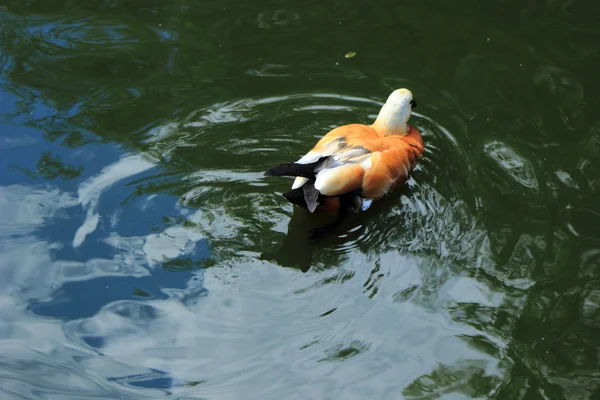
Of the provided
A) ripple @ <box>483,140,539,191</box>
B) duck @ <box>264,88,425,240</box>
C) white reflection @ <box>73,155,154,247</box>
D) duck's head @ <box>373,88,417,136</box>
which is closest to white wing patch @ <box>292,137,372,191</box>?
duck @ <box>264,88,425,240</box>

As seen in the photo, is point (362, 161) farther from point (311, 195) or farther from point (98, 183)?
point (98, 183)

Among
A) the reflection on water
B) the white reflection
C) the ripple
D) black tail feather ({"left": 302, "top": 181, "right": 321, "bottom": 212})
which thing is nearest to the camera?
the reflection on water

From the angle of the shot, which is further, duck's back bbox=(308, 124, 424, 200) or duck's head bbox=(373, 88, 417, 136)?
duck's head bbox=(373, 88, 417, 136)

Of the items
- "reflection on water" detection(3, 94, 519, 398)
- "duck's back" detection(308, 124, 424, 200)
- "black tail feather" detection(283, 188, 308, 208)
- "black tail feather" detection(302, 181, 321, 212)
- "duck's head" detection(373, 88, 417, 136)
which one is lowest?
"reflection on water" detection(3, 94, 519, 398)

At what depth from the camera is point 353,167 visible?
15.8 feet

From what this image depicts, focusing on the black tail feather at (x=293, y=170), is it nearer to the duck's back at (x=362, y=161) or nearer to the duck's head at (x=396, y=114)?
the duck's back at (x=362, y=161)

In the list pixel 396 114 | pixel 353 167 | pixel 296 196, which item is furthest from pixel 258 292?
pixel 396 114

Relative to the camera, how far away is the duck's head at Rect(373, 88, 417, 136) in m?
Result: 5.33

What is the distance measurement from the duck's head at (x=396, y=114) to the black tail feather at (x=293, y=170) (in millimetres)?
863

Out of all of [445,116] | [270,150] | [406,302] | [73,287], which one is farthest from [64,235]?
[445,116]

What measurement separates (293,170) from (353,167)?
0.43 metres

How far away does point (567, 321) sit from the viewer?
4.34 metres

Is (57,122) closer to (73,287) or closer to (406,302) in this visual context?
(73,287)

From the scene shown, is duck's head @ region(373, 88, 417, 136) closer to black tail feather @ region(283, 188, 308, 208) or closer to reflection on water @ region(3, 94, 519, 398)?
reflection on water @ region(3, 94, 519, 398)
